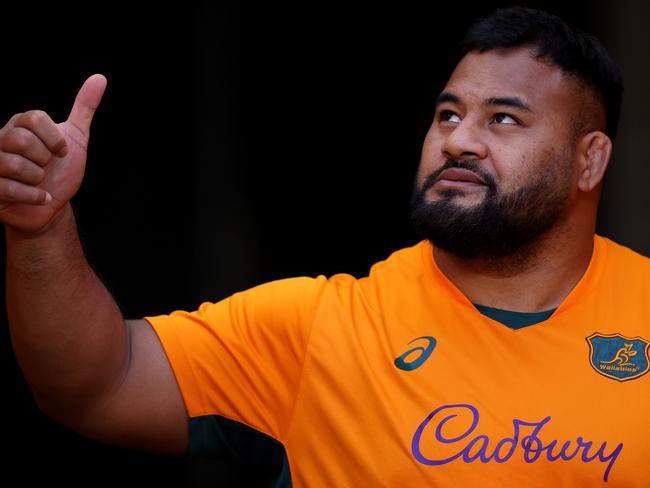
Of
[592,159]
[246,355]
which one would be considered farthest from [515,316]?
[246,355]

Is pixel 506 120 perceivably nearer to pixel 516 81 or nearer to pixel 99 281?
pixel 516 81

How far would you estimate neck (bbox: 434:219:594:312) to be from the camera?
2391 millimetres

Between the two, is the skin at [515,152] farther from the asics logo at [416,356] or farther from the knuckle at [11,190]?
the knuckle at [11,190]

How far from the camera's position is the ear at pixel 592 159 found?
252 centimetres

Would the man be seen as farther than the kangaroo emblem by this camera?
No

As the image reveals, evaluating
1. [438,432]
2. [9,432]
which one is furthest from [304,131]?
[438,432]

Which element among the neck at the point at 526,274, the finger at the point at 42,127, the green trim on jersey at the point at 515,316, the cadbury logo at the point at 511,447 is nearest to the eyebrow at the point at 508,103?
the neck at the point at 526,274

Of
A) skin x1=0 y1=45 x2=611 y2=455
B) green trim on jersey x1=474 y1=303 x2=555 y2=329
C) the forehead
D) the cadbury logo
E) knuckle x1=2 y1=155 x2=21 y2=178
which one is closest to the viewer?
knuckle x1=2 y1=155 x2=21 y2=178

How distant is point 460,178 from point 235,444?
0.75m

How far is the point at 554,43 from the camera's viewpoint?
8.16ft

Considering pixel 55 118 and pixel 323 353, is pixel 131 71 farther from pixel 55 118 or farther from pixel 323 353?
pixel 323 353

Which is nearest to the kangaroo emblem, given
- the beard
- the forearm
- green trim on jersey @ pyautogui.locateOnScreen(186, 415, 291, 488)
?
the beard

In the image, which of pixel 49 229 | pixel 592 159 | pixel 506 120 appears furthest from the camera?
pixel 592 159

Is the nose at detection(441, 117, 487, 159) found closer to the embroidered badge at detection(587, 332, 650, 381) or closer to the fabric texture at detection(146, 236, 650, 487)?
the fabric texture at detection(146, 236, 650, 487)
